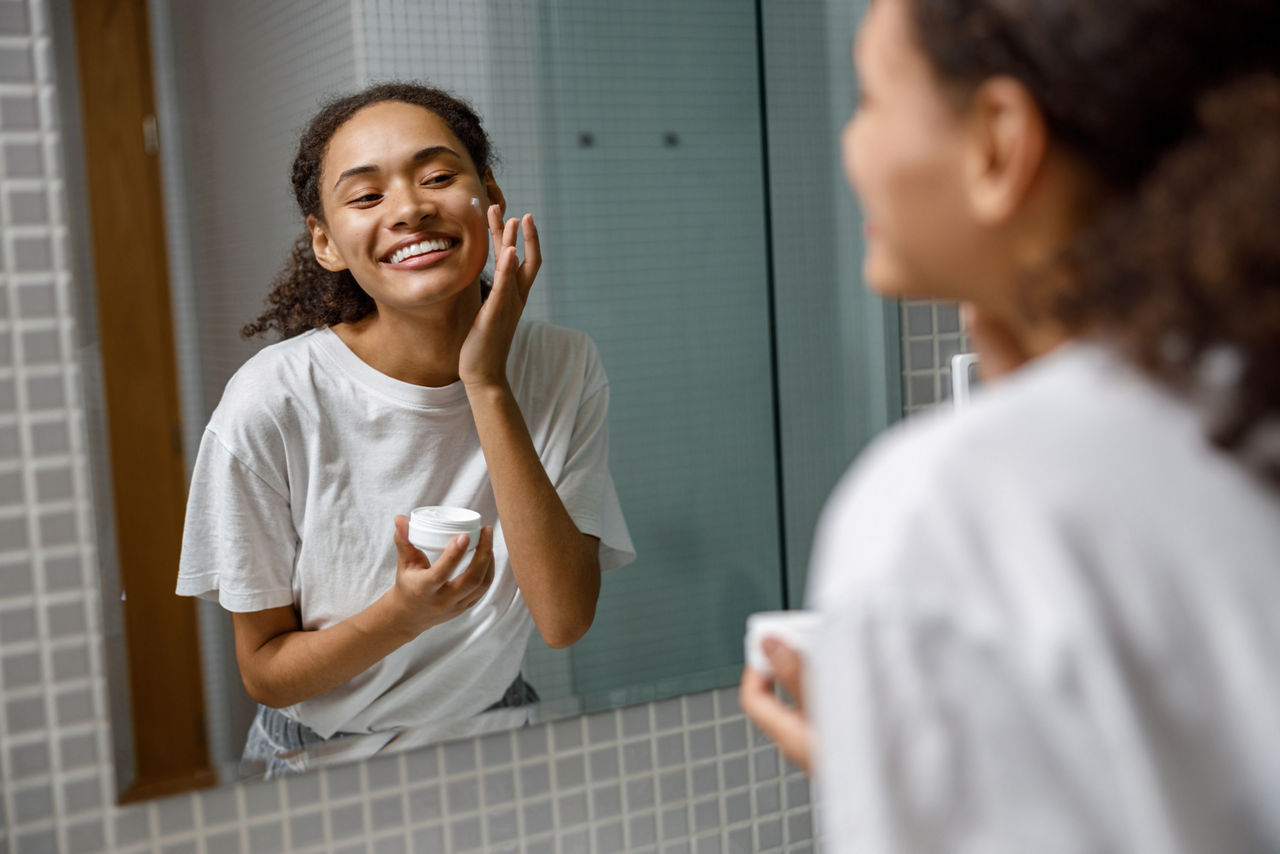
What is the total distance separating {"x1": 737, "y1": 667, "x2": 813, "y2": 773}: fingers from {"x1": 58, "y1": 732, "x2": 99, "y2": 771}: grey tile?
624mm

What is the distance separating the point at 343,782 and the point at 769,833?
454 mm

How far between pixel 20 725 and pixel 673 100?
775mm

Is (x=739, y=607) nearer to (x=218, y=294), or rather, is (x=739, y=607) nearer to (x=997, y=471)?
(x=218, y=294)

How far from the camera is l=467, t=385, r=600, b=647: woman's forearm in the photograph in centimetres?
95

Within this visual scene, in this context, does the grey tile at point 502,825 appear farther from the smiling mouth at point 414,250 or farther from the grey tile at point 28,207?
the grey tile at point 28,207

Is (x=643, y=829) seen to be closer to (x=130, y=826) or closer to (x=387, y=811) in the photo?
(x=387, y=811)

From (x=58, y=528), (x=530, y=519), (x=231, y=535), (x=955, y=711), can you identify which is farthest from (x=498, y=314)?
(x=955, y=711)

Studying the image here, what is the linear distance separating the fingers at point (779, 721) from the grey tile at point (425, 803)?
58 cm

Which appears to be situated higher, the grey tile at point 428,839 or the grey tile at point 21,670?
the grey tile at point 21,670

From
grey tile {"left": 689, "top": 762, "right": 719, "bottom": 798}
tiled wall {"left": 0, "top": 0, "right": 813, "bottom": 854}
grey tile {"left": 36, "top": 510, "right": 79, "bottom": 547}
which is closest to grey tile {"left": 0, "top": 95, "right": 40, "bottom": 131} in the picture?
tiled wall {"left": 0, "top": 0, "right": 813, "bottom": 854}

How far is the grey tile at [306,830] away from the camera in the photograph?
0.95 m

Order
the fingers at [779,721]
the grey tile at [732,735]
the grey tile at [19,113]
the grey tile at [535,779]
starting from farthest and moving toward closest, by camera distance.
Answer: the grey tile at [732,735]
the grey tile at [535,779]
the grey tile at [19,113]
the fingers at [779,721]

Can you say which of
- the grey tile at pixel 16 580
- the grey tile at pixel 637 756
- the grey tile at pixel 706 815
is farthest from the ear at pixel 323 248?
the grey tile at pixel 706 815

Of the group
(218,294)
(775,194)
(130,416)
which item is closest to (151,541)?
(130,416)
